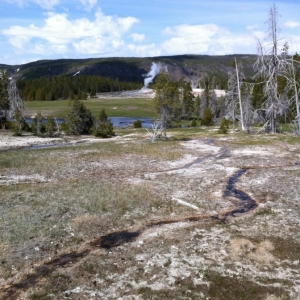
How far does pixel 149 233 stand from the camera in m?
14.2

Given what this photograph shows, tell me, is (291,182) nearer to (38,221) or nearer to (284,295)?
(284,295)

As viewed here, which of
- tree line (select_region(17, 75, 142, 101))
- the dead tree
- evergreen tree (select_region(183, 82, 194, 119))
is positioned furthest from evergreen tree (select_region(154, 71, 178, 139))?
tree line (select_region(17, 75, 142, 101))

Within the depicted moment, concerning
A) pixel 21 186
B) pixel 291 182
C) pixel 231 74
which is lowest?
pixel 291 182

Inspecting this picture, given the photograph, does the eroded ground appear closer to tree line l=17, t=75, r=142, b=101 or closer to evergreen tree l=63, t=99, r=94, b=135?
evergreen tree l=63, t=99, r=94, b=135

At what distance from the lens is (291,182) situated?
69.2 ft

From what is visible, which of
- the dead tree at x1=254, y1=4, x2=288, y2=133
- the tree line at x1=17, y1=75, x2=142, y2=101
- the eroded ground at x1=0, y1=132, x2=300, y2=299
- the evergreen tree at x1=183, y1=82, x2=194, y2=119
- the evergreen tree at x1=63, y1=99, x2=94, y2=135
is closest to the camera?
the eroded ground at x1=0, y1=132, x2=300, y2=299

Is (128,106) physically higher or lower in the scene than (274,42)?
lower

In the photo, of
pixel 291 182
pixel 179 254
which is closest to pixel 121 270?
pixel 179 254

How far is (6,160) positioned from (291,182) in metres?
21.9

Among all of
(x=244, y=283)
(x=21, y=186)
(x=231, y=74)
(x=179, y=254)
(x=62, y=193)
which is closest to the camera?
(x=244, y=283)

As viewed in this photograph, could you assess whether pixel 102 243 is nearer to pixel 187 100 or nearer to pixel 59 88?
pixel 187 100

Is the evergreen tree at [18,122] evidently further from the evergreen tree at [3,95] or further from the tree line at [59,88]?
the tree line at [59,88]

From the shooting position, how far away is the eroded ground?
1038cm

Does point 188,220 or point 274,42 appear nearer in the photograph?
point 188,220
